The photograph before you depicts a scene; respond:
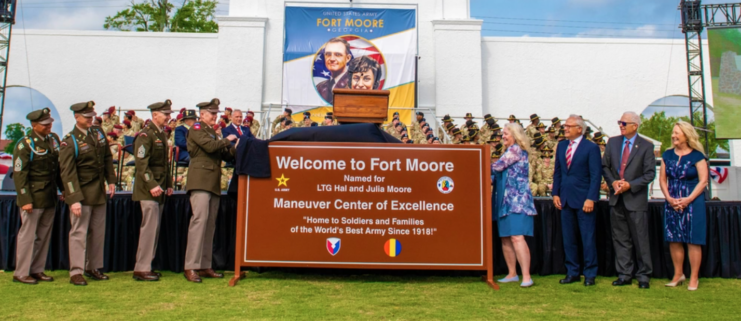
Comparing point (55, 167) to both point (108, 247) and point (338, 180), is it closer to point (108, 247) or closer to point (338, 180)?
point (108, 247)

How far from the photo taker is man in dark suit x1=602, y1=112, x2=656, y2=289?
5086mm

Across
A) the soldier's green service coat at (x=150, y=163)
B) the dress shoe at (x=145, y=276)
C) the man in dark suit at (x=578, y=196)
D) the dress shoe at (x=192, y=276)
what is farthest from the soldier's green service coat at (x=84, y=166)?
the man in dark suit at (x=578, y=196)

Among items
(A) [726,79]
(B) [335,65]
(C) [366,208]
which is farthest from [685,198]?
(B) [335,65]

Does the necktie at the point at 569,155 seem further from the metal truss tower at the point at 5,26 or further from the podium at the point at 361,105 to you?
the metal truss tower at the point at 5,26

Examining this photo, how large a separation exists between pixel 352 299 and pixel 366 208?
0.87 metres

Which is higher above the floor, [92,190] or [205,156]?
[205,156]

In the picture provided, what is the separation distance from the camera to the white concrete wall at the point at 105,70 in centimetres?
1639

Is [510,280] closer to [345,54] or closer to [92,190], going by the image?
[92,190]

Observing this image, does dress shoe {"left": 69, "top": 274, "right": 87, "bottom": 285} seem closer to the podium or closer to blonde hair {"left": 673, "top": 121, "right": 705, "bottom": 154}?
the podium

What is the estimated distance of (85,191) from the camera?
5.07 m

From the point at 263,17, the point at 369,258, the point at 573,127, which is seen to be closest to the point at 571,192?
the point at 573,127

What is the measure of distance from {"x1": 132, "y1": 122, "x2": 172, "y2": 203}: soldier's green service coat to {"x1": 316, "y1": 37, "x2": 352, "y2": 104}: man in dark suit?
9.58 meters

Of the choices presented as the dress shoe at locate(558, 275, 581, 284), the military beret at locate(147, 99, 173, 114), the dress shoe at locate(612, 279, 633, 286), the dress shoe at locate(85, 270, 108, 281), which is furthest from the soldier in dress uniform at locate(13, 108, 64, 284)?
the dress shoe at locate(612, 279, 633, 286)

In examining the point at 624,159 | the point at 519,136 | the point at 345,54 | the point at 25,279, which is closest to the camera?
the point at 25,279
